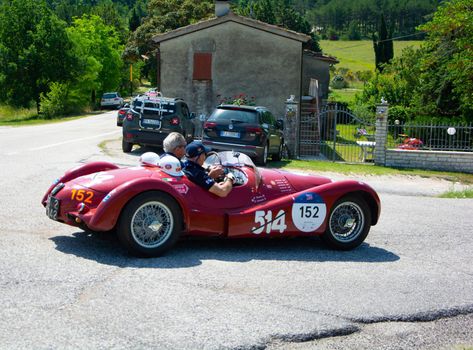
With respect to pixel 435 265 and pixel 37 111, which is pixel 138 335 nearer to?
pixel 435 265

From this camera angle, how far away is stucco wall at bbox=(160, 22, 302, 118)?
25.7m

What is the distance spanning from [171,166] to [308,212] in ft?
5.60

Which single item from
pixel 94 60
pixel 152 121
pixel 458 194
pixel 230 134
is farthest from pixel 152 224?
pixel 94 60

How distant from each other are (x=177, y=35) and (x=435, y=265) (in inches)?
813

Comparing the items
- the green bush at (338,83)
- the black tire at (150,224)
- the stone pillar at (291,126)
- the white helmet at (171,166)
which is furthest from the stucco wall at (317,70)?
the green bush at (338,83)

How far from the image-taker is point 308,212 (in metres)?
7.46

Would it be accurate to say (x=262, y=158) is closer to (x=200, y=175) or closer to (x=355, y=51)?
(x=200, y=175)

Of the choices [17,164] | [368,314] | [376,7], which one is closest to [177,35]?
[17,164]

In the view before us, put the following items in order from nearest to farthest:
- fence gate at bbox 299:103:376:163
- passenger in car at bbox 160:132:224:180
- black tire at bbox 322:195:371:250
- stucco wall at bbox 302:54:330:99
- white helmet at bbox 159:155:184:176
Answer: white helmet at bbox 159:155:184:176, passenger in car at bbox 160:132:224:180, black tire at bbox 322:195:371:250, fence gate at bbox 299:103:376:163, stucco wall at bbox 302:54:330:99

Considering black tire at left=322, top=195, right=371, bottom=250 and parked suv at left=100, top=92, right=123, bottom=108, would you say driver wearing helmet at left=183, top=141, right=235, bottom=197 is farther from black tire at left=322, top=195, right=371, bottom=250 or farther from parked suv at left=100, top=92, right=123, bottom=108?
parked suv at left=100, top=92, right=123, bottom=108

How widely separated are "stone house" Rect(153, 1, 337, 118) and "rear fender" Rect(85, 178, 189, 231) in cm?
1955

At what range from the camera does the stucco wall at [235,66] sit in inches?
1011

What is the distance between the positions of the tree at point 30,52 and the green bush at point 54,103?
4288 millimetres

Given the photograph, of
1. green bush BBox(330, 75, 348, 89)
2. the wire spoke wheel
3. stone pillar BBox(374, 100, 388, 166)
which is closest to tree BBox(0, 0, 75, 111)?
stone pillar BBox(374, 100, 388, 166)
